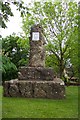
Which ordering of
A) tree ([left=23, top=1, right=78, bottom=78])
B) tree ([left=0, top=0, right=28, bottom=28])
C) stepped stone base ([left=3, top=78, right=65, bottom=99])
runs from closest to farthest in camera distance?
1. tree ([left=0, top=0, right=28, bottom=28])
2. stepped stone base ([left=3, top=78, right=65, bottom=99])
3. tree ([left=23, top=1, right=78, bottom=78])

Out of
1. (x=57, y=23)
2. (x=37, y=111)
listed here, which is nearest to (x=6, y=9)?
(x=37, y=111)

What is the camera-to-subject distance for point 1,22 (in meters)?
5.67

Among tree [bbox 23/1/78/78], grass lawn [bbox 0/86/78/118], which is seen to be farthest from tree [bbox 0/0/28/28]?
tree [bbox 23/1/78/78]

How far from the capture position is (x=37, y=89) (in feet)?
40.4

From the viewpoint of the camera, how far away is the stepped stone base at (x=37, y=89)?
483 inches

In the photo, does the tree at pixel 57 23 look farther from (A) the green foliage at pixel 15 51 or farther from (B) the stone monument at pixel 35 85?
(B) the stone monument at pixel 35 85

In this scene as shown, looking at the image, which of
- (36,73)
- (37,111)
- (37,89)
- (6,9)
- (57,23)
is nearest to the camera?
(6,9)

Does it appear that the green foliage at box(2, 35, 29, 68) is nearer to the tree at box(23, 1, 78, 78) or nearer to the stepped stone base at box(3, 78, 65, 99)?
the tree at box(23, 1, 78, 78)

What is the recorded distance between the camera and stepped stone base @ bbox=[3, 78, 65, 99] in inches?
483

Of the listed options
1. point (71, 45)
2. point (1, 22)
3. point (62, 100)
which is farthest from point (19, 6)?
point (71, 45)

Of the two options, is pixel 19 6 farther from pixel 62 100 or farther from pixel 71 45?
pixel 71 45

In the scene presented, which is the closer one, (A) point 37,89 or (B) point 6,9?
(B) point 6,9

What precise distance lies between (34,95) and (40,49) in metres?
2.86

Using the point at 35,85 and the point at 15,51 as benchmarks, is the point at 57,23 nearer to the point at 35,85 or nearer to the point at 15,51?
the point at 15,51
